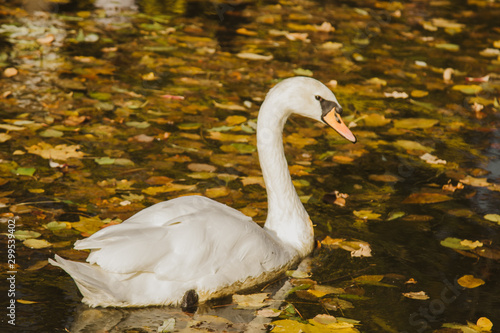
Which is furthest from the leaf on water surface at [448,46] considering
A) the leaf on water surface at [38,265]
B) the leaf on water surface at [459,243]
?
the leaf on water surface at [38,265]

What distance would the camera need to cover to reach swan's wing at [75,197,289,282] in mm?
3838

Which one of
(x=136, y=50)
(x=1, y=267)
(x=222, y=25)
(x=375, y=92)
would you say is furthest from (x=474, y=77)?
(x=1, y=267)

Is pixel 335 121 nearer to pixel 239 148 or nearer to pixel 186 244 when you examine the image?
pixel 186 244

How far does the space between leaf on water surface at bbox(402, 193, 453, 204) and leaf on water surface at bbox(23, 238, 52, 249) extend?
8.88 feet

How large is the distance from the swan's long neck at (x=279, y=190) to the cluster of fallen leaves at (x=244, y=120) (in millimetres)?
329

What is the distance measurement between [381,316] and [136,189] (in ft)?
7.16

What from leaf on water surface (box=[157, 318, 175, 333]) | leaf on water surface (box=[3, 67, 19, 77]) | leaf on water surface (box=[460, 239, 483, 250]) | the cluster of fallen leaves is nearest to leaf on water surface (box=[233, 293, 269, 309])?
the cluster of fallen leaves

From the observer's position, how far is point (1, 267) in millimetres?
4316

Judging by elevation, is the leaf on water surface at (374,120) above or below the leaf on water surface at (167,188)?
above

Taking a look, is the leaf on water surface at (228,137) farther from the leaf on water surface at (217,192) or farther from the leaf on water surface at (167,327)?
the leaf on water surface at (167,327)

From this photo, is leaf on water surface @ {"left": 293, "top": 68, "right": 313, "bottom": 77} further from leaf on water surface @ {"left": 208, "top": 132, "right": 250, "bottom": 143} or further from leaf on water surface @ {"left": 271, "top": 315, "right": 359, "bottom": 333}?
leaf on water surface @ {"left": 271, "top": 315, "right": 359, "bottom": 333}

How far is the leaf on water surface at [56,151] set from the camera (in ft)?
19.3

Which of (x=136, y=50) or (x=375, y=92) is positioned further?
(x=136, y=50)

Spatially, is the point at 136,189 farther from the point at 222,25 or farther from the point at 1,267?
the point at 222,25
